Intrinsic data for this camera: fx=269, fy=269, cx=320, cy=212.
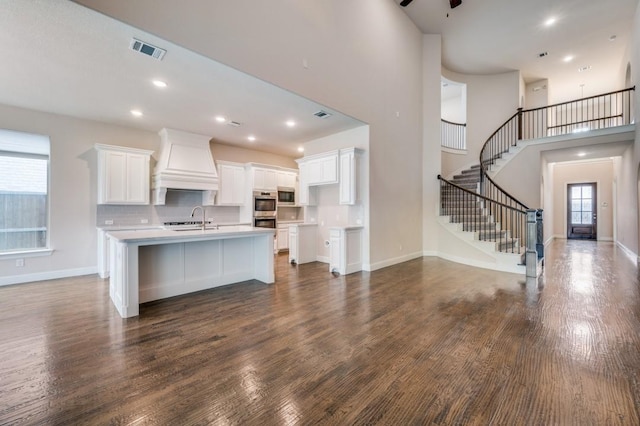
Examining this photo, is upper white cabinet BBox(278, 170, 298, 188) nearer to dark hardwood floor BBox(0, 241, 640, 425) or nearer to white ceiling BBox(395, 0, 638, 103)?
dark hardwood floor BBox(0, 241, 640, 425)

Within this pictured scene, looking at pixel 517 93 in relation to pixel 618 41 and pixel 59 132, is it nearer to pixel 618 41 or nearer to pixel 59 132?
pixel 618 41

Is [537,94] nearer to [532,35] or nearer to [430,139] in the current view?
[532,35]

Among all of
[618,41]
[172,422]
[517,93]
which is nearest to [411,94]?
[517,93]

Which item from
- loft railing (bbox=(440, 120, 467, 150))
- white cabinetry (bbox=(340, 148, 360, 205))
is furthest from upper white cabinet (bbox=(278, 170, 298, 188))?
loft railing (bbox=(440, 120, 467, 150))

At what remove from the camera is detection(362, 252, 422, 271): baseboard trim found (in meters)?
5.75

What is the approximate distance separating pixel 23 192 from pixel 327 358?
667 centimetres

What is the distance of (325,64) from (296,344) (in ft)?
14.3

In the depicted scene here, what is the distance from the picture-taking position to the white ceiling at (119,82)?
282cm

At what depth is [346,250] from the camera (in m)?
5.45

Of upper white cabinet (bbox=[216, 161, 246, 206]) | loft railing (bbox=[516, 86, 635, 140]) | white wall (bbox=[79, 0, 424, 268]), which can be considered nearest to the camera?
white wall (bbox=[79, 0, 424, 268])

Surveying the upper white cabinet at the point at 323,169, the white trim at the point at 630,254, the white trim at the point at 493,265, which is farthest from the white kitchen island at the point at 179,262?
the white trim at the point at 630,254

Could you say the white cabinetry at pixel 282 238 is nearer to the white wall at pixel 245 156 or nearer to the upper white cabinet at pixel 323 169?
the white wall at pixel 245 156

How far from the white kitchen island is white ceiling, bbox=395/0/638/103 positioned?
666 cm

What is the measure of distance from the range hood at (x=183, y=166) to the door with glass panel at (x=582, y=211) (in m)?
14.4
